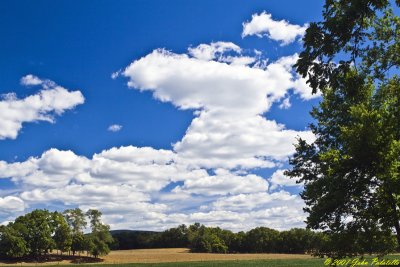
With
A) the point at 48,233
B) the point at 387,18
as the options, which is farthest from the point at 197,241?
the point at 387,18

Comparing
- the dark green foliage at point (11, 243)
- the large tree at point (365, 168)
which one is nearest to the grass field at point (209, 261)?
the dark green foliage at point (11, 243)

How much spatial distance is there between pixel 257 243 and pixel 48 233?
73982mm

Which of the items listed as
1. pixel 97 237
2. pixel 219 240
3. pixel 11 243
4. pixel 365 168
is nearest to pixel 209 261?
pixel 97 237

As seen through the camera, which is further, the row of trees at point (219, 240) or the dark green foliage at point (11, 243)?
the row of trees at point (219, 240)

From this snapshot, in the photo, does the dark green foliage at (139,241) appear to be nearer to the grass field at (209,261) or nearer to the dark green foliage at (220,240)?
the dark green foliage at (220,240)

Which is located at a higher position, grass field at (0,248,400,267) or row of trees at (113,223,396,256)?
row of trees at (113,223,396,256)

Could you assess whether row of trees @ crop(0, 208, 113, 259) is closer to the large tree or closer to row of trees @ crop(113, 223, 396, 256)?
row of trees @ crop(113, 223, 396, 256)

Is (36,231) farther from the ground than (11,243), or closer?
farther from the ground

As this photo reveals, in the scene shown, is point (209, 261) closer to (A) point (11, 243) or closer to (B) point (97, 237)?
(B) point (97, 237)

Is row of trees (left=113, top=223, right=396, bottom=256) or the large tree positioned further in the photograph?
row of trees (left=113, top=223, right=396, bottom=256)

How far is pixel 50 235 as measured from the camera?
117 metres

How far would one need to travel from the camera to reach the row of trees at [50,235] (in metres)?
112

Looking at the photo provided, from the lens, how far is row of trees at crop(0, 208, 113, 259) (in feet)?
367

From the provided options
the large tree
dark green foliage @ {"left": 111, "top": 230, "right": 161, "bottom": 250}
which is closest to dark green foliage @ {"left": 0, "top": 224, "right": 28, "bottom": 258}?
dark green foliage @ {"left": 111, "top": 230, "right": 161, "bottom": 250}
